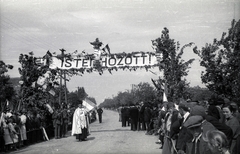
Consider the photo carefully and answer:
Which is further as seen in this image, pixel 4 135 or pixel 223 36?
pixel 223 36

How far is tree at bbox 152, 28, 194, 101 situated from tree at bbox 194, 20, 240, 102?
3.91ft

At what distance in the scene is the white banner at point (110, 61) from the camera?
57.3 ft

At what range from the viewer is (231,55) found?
45.1 feet

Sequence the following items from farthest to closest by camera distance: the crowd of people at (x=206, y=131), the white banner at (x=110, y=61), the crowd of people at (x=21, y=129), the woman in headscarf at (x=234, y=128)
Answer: the white banner at (x=110, y=61), the crowd of people at (x=21, y=129), the woman in headscarf at (x=234, y=128), the crowd of people at (x=206, y=131)

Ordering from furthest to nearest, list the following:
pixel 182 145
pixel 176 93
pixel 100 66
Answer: pixel 100 66 < pixel 176 93 < pixel 182 145

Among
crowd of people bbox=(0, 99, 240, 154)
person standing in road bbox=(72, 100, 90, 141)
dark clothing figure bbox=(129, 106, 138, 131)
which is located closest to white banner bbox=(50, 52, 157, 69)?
crowd of people bbox=(0, 99, 240, 154)

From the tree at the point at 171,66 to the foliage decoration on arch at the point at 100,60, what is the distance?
1.23 ft

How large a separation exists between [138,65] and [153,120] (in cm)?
330

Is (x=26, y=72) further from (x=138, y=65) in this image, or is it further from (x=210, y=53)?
(x=210, y=53)

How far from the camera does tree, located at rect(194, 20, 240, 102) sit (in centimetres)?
1308

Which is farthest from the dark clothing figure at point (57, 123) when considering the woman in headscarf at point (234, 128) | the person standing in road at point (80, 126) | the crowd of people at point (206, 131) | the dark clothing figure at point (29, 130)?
the woman in headscarf at point (234, 128)

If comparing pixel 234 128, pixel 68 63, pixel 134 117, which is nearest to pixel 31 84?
pixel 68 63

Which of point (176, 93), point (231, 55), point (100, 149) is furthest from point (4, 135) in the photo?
point (231, 55)

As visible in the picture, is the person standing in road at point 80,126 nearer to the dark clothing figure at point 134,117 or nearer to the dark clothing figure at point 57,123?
the dark clothing figure at point 57,123
